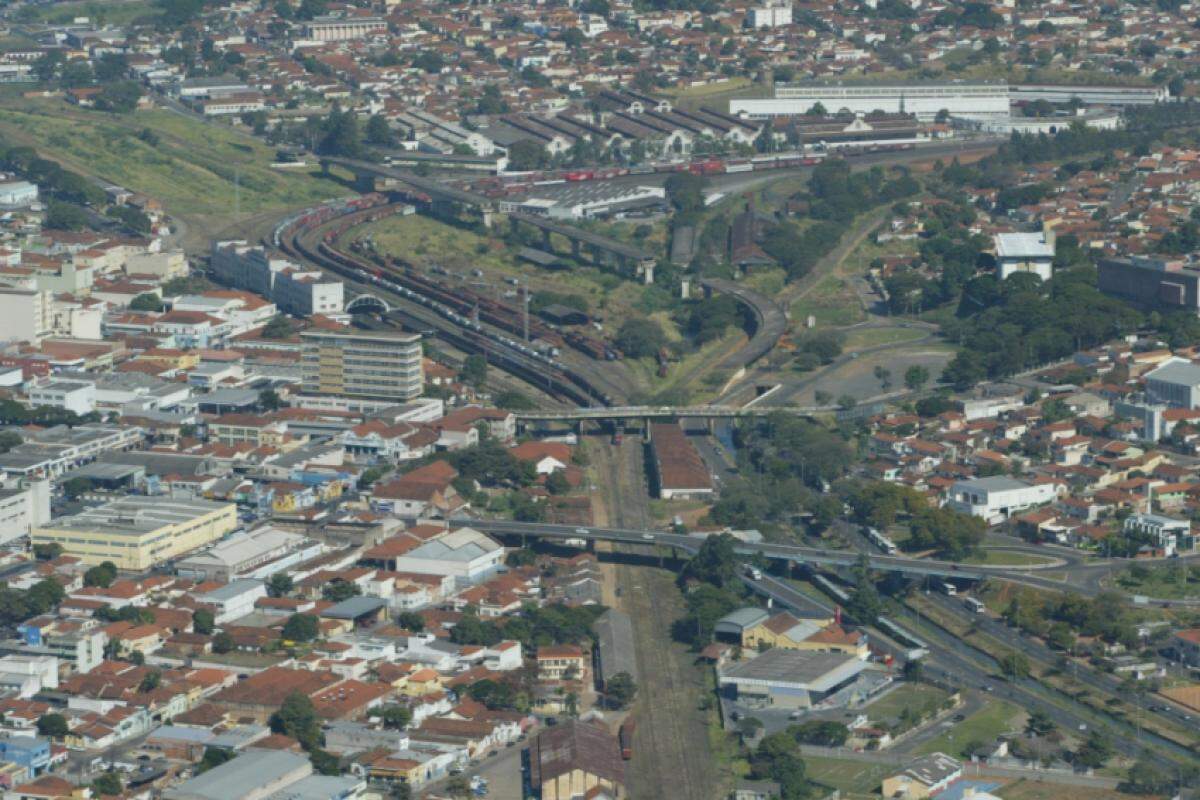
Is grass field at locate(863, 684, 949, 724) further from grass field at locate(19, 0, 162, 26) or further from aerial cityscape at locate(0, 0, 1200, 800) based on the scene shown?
grass field at locate(19, 0, 162, 26)

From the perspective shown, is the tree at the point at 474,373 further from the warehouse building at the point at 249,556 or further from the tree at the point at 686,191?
the tree at the point at 686,191

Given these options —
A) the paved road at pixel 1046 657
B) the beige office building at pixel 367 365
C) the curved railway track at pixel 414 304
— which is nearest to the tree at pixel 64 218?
the curved railway track at pixel 414 304

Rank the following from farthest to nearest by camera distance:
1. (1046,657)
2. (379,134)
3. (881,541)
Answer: (379,134) → (881,541) → (1046,657)

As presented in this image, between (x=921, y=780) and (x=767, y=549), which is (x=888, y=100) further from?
(x=921, y=780)

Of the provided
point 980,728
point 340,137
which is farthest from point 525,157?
point 980,728

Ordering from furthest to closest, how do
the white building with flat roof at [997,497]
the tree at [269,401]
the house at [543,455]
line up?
the tree at [269,401] < the house at [543,455] < the white building with flat roof at [997,497]

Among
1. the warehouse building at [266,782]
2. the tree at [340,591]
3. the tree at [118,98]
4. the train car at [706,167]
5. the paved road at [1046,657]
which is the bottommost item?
the paved road at [1046,657]
